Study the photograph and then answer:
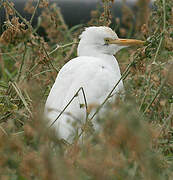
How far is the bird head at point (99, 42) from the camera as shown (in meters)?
3.22

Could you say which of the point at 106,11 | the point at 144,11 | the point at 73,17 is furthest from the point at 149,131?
the point at 73,17

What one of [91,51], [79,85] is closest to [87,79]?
[79,85]

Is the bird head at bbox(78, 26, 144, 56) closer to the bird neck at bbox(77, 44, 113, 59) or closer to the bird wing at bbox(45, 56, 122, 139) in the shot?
the bird neck at bbox(77, 44, 113, 59)

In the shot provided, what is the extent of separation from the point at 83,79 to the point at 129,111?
61.4 inches

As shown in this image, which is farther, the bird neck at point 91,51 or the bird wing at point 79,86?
the bird neck at point 91,51

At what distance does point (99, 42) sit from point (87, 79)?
74 centimetres

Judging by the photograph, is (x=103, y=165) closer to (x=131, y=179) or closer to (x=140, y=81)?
(x=131, y=179)

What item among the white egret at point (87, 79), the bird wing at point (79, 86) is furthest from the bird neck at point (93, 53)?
the bird wing at point (79, 86)

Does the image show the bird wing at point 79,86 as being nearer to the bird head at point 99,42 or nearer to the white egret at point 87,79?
the white egret at point 87,79

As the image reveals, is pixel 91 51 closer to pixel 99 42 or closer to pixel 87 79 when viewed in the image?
pixel 99 42

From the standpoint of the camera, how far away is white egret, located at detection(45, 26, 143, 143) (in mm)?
2428

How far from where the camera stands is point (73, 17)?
25.9ft

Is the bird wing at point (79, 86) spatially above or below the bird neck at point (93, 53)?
above

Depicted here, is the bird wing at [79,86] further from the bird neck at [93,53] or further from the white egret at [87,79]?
the bird neck at [93,53]
